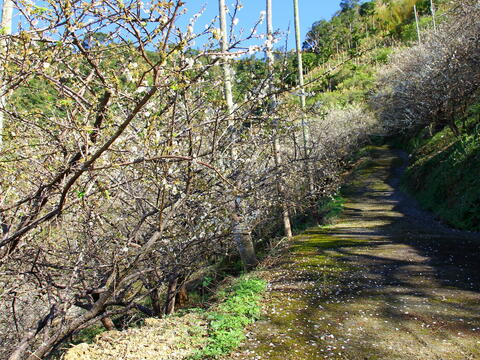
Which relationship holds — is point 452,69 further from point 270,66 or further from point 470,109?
point 270,66

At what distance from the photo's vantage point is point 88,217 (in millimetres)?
4477

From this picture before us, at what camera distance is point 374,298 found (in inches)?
212

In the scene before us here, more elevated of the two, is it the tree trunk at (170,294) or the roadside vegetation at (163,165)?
the roadside vegetation at (163,165)

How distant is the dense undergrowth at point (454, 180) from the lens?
9.85 metres

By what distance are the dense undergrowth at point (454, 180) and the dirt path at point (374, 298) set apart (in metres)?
0.73

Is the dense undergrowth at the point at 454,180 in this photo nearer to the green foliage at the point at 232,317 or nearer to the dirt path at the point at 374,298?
the dirt path at the point at 374,298

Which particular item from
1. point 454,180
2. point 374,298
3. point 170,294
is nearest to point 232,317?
point 374,298

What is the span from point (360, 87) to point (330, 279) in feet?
107

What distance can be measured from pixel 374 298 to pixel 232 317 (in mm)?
2120

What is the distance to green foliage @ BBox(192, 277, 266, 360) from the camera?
13.1 feet

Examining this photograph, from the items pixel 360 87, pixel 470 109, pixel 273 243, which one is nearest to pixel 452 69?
pixel 470 109

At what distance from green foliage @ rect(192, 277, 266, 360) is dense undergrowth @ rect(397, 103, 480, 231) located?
6370mm

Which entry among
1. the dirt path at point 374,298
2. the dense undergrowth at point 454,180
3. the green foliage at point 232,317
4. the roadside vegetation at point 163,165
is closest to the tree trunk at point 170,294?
the roadside vegetation at point 163,165

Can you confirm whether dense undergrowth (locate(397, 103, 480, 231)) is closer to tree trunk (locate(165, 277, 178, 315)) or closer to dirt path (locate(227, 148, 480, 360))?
dirt path (locate(227, 148, 480, 360))
